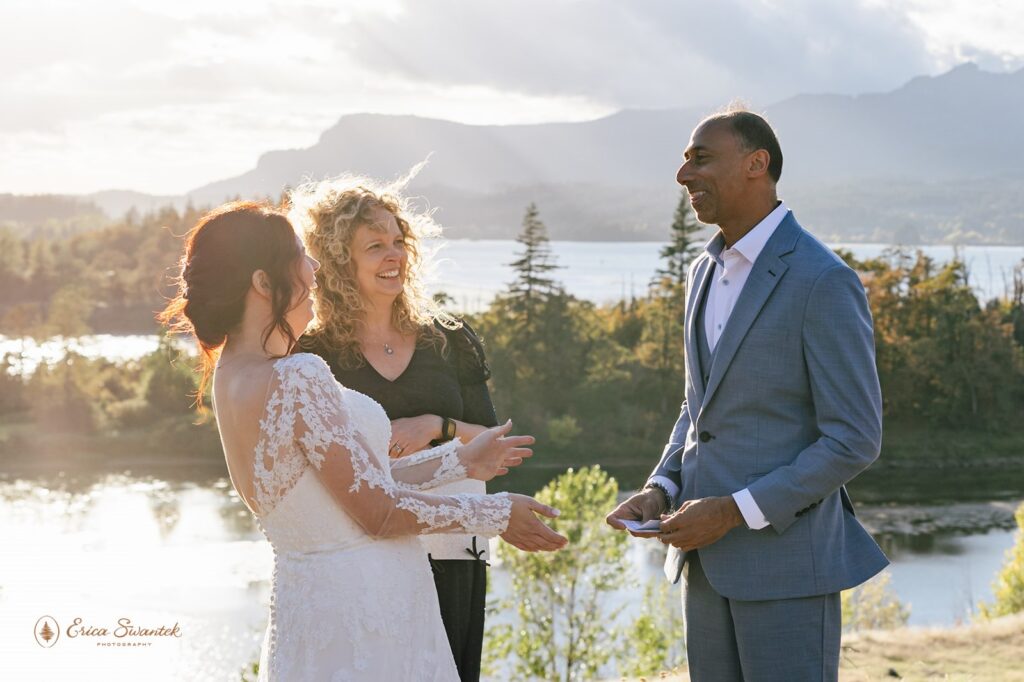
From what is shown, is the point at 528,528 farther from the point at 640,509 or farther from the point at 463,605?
Answer: the point at 463,605

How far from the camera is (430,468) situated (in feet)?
9.78

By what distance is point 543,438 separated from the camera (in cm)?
4584

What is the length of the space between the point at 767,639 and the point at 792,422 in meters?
0.54

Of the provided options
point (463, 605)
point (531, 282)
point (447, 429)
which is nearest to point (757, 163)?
point (447, 429)

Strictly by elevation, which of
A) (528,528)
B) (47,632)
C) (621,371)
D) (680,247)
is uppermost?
(680,247)

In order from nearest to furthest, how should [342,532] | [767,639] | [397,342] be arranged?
A: 1. [342,532]
2. [767,639]
3. [397,342]

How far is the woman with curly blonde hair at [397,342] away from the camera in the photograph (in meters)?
3.58

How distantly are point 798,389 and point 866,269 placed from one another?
47975mm

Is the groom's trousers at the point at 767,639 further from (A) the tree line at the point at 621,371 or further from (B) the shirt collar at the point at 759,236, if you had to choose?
(A) the tree line at the point at 621,371

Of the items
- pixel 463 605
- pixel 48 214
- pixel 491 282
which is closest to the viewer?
pixel 463 605

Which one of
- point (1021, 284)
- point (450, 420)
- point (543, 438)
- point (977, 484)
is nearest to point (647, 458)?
point (543, 438)

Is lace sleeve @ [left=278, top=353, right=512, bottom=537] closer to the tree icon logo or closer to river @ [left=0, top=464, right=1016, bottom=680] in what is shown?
the tree icon logo

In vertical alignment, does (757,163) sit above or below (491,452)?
above

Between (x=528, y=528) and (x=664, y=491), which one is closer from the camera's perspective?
(x=528, y=528)
